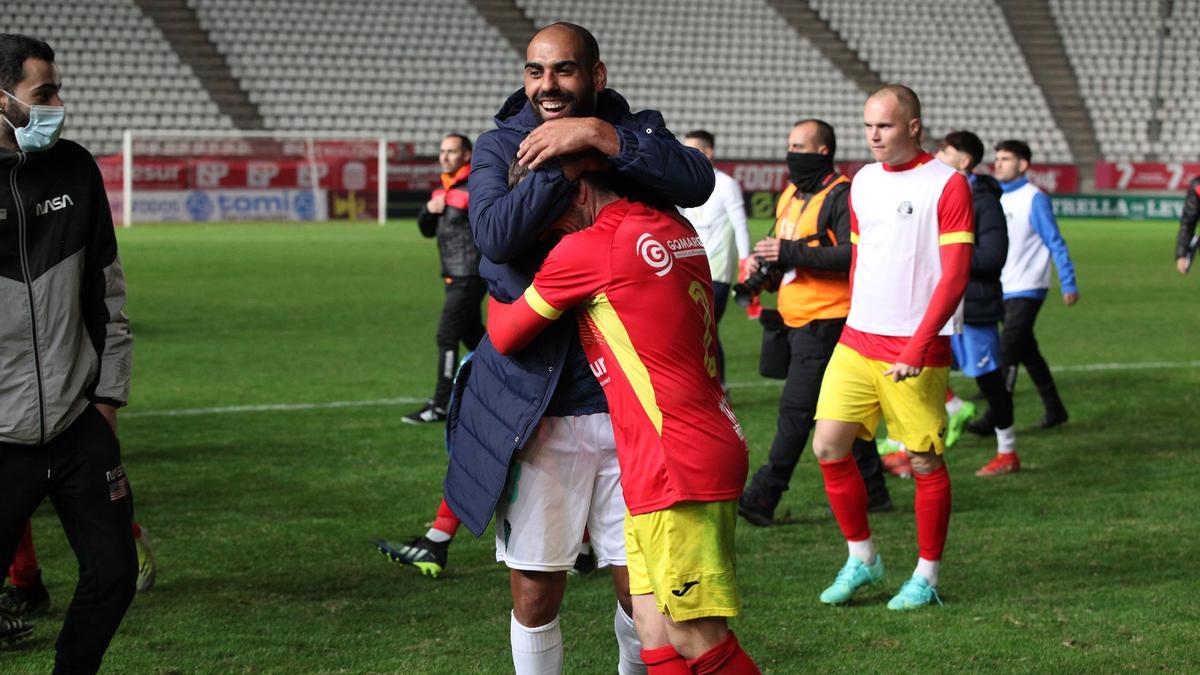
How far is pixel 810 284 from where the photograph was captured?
21.6 feet

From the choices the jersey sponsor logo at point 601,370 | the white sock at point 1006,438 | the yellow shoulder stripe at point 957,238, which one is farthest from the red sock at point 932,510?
the white sock at point 1006,438

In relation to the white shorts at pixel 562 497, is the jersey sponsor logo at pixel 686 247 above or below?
above

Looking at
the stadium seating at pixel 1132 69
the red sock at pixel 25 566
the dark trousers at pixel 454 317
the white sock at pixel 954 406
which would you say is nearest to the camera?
the red sock at pixel 25 566

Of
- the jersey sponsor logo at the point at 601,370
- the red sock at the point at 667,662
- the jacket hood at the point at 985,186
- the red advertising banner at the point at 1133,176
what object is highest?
the jersey sponsor logo at the point at 601,370

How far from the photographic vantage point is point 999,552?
6203 millimetres

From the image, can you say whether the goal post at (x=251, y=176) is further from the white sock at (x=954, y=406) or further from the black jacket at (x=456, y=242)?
the white sock at (x=954, y=406)

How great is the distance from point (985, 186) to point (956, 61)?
36302 mm

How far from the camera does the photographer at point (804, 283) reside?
6438 mm

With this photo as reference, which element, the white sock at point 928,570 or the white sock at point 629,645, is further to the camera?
the white sock at point 928,570

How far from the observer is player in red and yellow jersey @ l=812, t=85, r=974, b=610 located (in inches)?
204

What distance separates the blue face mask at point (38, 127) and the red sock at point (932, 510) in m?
3.30

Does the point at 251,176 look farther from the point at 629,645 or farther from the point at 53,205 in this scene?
the point at 629,645

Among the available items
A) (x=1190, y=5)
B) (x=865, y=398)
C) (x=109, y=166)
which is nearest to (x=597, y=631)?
(x=865, y=398)

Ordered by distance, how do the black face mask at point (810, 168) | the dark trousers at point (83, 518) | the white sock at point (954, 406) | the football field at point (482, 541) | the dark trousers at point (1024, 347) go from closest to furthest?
1. the dark trousers at point (83, 518)
2. the football field at point (482, 541)
3. the black face mask at point (810, 168)
4. the white sock at point (954, 406)
5. the dark trousers at point (1024, 347)
